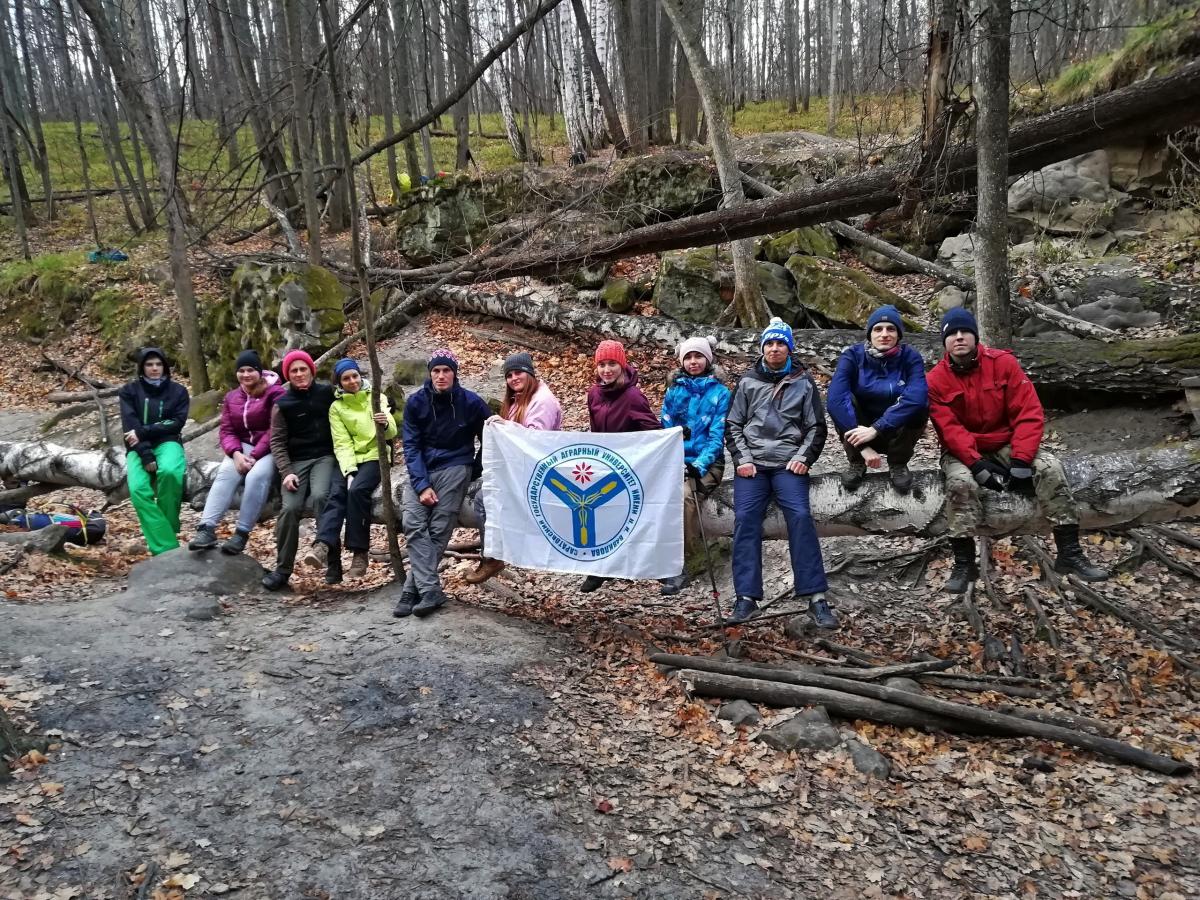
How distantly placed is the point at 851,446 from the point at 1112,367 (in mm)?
4921

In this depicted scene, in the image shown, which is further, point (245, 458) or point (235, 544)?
point (245, 458)

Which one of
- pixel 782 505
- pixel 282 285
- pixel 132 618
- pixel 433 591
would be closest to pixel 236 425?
pixel 132 618

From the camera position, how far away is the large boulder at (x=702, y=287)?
13.4 metres

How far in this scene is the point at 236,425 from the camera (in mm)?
7223

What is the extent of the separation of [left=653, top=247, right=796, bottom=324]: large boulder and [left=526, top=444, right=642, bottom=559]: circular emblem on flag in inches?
309

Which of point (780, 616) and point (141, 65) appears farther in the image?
point (141, 65)

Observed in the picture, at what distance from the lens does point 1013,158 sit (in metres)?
7.77

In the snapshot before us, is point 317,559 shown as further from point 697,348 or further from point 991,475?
point 991,475

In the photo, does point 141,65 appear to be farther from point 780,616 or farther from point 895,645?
point 895,645

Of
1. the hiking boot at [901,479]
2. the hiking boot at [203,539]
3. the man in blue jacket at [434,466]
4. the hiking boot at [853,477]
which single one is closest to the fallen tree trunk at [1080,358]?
the hiking boot at [901,479]

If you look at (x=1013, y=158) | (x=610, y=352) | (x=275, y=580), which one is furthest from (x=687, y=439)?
(x=1013, y=158)

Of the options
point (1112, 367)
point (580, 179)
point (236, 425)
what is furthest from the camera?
point (580, 179)

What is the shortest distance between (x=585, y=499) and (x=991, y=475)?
289 centimetres

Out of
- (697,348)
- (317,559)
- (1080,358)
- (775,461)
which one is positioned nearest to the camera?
(775,461)
